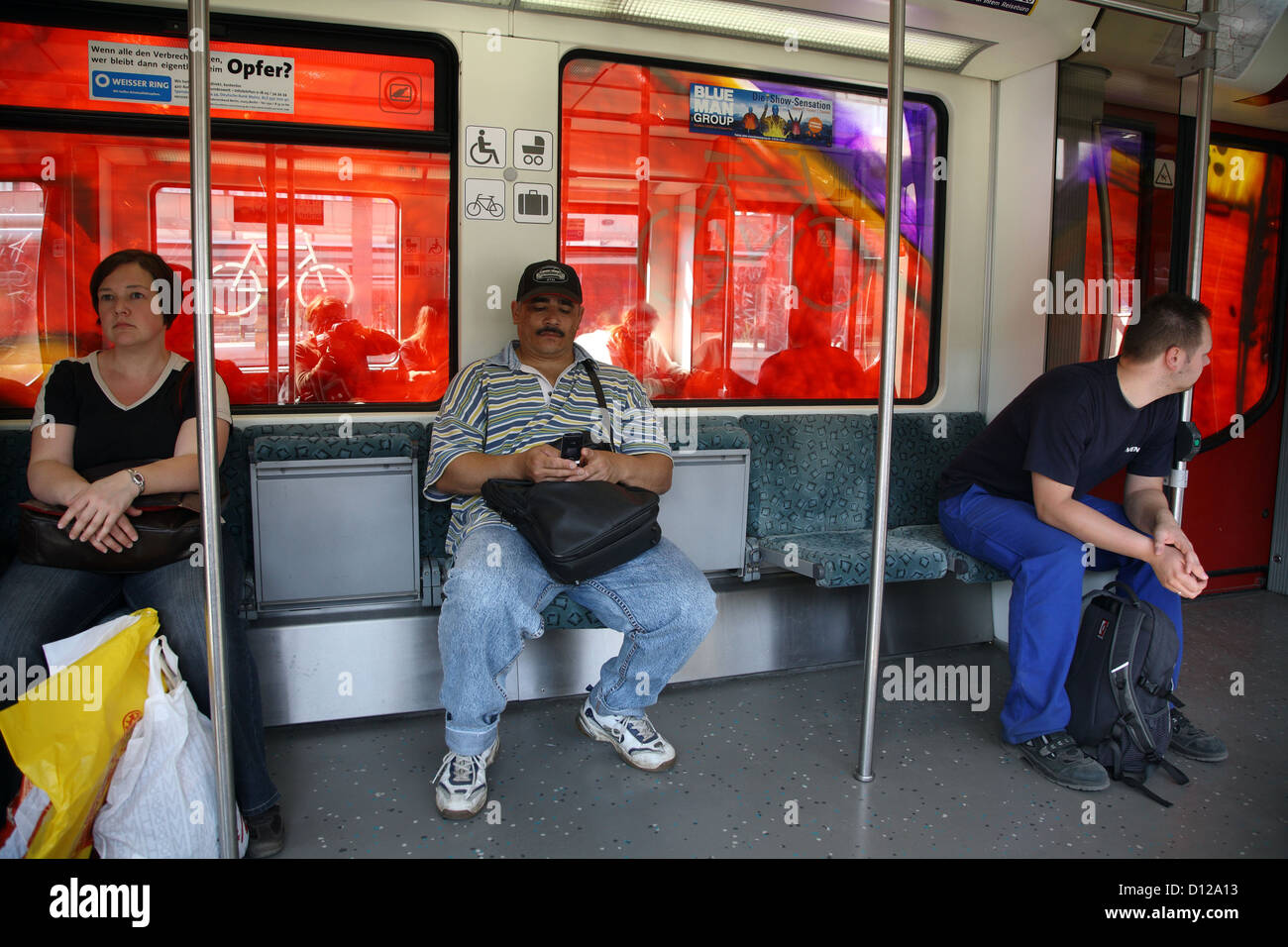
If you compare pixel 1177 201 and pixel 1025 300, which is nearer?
pixel 1177 201

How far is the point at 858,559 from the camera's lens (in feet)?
11.4

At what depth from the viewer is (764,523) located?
392 centimetres

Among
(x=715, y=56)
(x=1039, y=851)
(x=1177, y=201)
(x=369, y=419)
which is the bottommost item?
(x=1039, y=851)

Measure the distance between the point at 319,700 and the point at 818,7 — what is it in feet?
10.4

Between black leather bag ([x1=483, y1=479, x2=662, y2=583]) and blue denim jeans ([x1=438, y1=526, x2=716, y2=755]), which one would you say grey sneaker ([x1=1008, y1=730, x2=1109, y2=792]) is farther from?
black leather bag ([x1=483, y1=479, x2=662, y2=583])

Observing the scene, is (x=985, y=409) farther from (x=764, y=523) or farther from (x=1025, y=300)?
(x=764, y=523)

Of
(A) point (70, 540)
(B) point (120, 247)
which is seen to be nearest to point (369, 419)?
(B) point (120, 247)

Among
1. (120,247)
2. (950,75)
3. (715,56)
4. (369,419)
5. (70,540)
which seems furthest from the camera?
(950,75)

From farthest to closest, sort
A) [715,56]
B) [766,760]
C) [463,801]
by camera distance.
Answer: [715,56] → [766,760] → [463,801]

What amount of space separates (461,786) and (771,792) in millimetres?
894

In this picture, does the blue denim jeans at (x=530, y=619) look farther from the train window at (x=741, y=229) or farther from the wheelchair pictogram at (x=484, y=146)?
the wheelchair pictogram at (x=484, y=146)

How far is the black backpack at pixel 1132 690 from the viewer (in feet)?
9.55

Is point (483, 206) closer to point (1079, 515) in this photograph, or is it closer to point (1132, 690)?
point (1079, 515)

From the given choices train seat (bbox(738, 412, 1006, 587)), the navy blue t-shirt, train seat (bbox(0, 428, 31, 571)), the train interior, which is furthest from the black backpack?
train seat (bbox(0, 428, 31, 571))
